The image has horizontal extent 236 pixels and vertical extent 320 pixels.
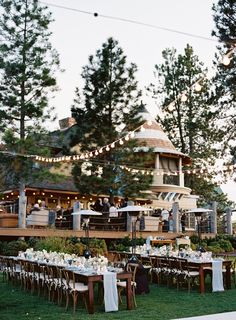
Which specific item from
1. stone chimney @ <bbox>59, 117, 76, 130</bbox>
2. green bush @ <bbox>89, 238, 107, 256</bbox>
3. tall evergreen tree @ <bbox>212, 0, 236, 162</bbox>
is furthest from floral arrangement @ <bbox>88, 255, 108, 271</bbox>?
stone chimney @ <bbox>59, 117, 76, 130</bbox>

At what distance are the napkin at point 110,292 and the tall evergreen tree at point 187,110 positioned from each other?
24.8 m

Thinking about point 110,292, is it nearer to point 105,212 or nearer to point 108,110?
point 105,212

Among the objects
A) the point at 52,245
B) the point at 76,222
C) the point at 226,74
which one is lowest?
the point at 52,245

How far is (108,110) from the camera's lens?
25.3m

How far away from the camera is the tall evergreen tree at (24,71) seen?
21.8 meters

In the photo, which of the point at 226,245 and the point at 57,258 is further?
the point at 226,245

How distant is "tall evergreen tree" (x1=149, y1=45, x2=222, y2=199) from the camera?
34.4m

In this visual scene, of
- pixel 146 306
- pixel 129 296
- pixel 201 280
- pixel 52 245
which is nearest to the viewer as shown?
pixel 129 296

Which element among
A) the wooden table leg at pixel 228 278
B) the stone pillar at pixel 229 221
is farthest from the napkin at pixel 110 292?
the stone pillar at pixel 229 221

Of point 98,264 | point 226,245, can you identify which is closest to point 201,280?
point 98,264

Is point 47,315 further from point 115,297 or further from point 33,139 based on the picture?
point 33,139

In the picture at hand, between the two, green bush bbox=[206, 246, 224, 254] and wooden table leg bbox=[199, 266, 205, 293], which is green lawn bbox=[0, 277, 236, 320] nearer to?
wooden table leg bbox=[199, 266, 205, 293]

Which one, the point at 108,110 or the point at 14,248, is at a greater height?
the point at 108,110

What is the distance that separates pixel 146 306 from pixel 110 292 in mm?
919
